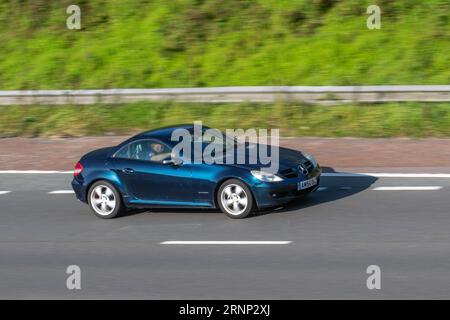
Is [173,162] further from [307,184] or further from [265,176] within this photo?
[307,184]

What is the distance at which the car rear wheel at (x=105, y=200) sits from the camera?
12.7 metres

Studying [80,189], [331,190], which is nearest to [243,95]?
[331,190]

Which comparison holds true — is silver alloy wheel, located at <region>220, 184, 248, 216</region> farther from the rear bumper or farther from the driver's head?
the rear bumper

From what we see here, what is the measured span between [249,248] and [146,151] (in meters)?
2.94

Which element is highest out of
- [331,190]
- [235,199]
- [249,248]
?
[331,190]

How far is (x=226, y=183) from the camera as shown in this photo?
11.9 m

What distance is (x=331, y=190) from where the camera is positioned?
1367cm

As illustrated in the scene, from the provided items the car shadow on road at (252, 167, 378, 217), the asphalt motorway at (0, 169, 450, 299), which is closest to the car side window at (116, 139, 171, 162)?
the asphalt motorway at (0, 169, 450, 299)

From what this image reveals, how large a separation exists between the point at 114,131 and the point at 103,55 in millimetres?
3970

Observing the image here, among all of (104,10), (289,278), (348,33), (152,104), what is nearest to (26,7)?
(104,10)

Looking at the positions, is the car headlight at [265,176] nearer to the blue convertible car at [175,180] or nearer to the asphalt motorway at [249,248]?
the blue convertible car at [175,180]

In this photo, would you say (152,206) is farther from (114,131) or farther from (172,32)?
(172,32)

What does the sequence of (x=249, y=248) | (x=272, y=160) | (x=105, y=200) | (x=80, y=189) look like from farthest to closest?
(x=80, y=189) → (x=105, y=200) → (x=272, y=160) → (x=249, y=248)

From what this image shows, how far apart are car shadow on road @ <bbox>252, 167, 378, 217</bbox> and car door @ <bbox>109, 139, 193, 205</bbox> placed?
1199 mm
